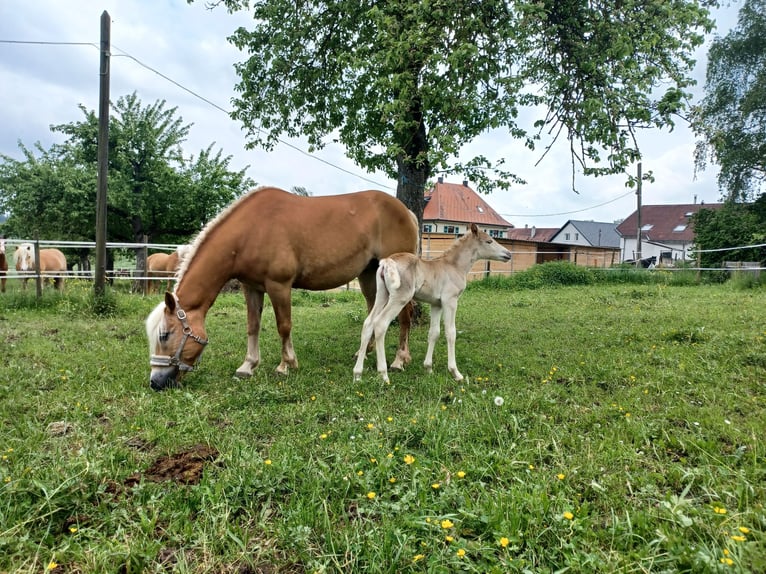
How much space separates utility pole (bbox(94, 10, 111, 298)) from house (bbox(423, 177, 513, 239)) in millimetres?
33366

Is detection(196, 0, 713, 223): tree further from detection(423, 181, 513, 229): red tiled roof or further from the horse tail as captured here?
detection(423, 181, 513, 229): red tiled roof

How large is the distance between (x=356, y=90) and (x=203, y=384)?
18.9 ft

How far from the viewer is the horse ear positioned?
447 cm

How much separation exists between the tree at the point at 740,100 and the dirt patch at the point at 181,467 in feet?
82.3

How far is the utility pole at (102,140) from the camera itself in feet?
28.7

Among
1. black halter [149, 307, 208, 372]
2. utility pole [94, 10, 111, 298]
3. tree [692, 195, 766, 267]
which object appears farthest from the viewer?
tree [692, 195, 766, 267]

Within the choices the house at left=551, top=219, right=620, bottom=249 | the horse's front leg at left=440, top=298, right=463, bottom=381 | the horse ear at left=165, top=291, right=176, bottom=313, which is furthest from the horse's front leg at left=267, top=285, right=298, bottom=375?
the house at left=551, top=219, right=620, bottom=249

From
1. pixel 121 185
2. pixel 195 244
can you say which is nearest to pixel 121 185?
pixel 121 185

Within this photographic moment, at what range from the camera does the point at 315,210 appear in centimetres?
567

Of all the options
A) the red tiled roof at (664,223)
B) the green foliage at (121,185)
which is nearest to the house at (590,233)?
the red tiled roof at (664,223)

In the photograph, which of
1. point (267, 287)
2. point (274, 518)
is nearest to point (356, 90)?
point (267, 287)

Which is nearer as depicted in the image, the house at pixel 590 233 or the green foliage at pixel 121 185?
the green foliage at pixel 121 185

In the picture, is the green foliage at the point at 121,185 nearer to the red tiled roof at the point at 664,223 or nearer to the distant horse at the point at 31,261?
the distant horse at the point at 31,261

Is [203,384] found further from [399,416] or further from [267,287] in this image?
[399,416]
